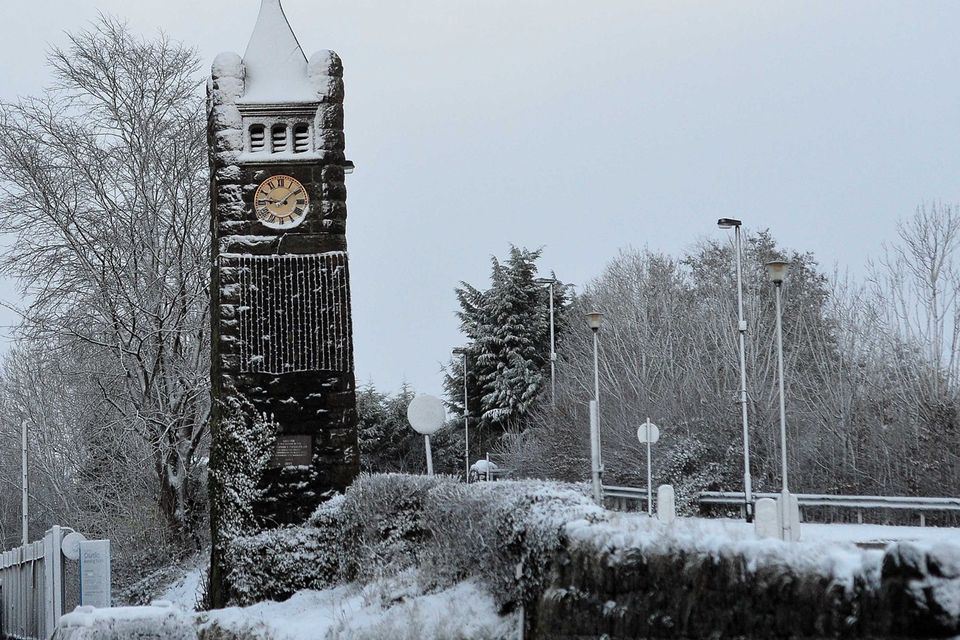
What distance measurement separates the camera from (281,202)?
65.1 feet

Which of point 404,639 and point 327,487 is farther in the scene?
point 327,487

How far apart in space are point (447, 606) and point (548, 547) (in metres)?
2.22

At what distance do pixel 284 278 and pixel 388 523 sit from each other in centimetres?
518

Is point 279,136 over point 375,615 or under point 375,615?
over

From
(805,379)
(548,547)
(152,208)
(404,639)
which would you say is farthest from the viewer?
(805,379)

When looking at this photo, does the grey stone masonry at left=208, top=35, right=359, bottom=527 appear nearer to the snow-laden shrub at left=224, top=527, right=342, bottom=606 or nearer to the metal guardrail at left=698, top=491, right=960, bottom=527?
the snow-laden shrub at left=224, top=527, right=342, bottom=606

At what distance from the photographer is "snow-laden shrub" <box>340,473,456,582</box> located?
15.2 meters

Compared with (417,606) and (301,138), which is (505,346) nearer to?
(301,138)

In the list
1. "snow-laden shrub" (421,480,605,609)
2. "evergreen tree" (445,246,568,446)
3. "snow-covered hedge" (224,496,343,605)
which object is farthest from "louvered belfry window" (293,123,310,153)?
"evergreen tree" (445,246,568,446)

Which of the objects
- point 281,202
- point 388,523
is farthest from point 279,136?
point 388,523

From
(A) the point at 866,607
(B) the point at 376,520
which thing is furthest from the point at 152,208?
(A) the point at 866,607

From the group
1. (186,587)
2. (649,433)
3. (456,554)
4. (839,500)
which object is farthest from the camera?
(649,433)

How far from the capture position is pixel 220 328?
63.2ft

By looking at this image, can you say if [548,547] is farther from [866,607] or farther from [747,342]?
[747,342]
